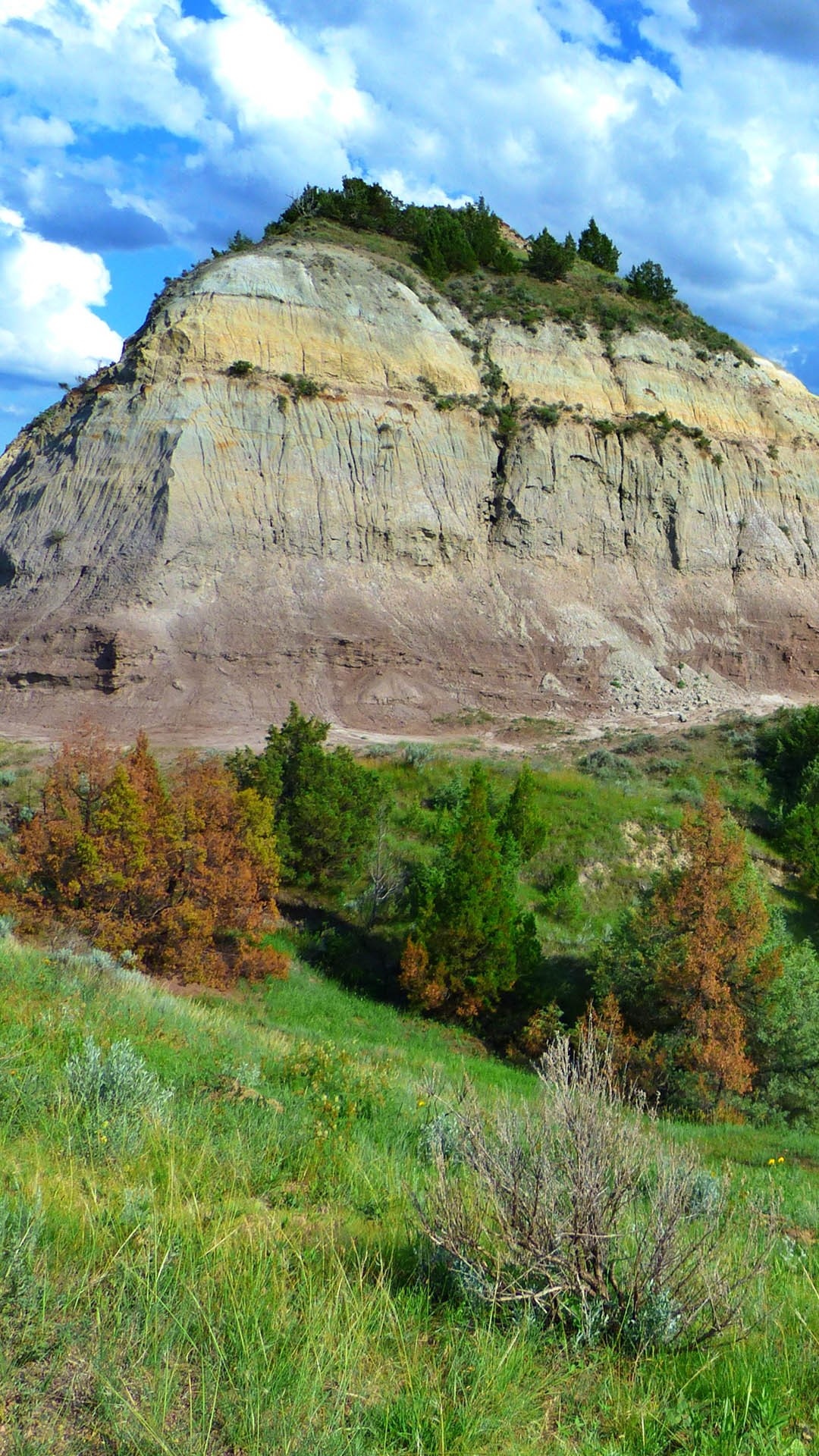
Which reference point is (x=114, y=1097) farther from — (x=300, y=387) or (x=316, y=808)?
(x=300, y=387)

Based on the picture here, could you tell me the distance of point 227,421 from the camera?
32.4 metres

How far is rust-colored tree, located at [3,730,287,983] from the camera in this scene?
12.9 meters

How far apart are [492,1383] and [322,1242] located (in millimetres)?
1061

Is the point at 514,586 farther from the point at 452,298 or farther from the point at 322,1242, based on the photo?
the point at 322,1242

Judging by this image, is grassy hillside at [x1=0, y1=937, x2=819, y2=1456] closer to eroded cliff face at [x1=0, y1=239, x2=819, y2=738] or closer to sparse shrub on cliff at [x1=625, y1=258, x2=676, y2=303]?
eroded cliff face at [x1=0, y1=239, x2=819, y2=738]

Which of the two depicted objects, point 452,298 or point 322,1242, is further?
point 452,298

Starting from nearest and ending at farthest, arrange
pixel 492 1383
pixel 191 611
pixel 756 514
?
pixel 492 1383, pixel 191 611, pixel 756 514

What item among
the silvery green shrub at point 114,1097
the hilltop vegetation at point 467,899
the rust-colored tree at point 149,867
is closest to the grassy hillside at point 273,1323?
the silvery green shrub at point 114,1097

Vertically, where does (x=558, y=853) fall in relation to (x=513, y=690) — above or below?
below

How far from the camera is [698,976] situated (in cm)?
1260

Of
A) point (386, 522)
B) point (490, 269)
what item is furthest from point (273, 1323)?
point (490, 269)

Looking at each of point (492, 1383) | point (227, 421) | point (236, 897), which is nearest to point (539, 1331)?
point (492, 1383)

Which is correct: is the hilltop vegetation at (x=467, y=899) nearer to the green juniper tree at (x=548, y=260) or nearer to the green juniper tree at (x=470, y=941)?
the green juniper tree at (x=470, y=941)

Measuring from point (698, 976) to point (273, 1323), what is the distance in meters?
10.8
